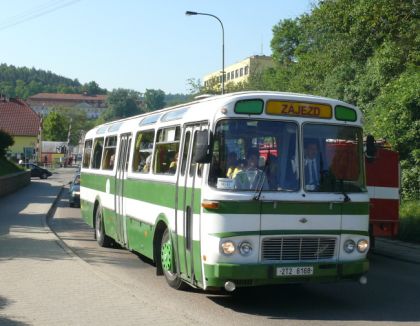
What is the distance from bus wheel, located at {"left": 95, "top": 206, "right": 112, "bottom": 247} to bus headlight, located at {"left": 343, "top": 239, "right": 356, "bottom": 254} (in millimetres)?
7779

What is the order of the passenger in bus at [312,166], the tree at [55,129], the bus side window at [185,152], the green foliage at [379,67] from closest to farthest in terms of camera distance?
the passenger in bus at [312,166] < the bus side window at [185,152] < the green foliage at [379,67] < the tree at [55,129]

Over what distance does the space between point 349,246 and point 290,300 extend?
1.36m

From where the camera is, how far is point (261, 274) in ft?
26.9

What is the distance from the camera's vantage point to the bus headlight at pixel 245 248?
8195mm

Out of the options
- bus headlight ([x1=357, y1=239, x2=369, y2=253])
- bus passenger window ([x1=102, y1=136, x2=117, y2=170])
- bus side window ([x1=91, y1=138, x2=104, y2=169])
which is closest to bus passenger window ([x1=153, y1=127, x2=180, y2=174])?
bus headlight ([x1=357, y1=239, x2=369, y2=253])

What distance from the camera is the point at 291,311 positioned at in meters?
8.67

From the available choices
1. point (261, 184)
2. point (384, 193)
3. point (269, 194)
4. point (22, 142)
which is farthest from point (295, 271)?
point (22, 142)

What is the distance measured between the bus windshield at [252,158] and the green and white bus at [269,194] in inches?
0.5

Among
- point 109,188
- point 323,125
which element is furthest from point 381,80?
point 323,125

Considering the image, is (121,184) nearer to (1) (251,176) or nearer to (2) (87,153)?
(2) (87,153)

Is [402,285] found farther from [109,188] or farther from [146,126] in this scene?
[109,188]

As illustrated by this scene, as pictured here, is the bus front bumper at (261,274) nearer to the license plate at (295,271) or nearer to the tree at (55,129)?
the license plate at (295,271)

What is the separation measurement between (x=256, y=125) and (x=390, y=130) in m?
15.2

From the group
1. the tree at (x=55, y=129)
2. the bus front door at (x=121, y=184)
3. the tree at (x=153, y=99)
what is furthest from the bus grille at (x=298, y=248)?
the tree at (x=153, y=99)
